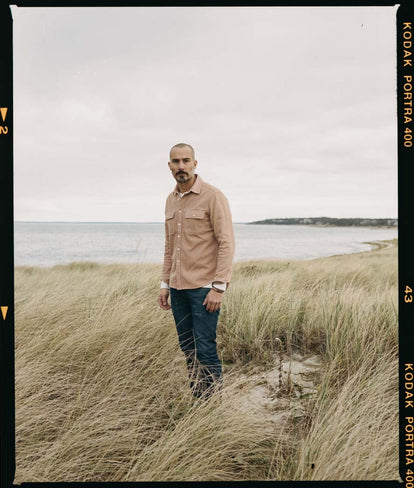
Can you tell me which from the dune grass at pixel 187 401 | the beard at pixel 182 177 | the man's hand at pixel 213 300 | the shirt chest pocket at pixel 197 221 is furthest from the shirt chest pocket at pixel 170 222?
the dune grass at pixel 187 401

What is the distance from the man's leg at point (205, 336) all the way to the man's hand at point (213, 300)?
74 millimetres

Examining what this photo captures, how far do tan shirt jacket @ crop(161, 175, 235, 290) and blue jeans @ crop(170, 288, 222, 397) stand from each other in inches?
4.0

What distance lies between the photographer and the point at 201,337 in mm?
2469

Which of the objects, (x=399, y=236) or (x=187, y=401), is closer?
(x=399, y=236)

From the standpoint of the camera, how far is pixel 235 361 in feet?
10.5

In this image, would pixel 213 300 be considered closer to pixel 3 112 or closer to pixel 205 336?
pixel 205 336

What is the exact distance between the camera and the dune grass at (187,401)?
6.40 feet

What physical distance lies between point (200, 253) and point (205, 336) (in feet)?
2.07

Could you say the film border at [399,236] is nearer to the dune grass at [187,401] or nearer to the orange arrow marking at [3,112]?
the orange arrow marking at [3,112]

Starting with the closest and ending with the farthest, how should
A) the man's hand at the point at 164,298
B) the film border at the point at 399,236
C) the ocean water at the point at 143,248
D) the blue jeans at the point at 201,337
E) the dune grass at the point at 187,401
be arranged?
the film border at the point at 399,236, the dune grass at the point at 187,401, the blue jeans at the point at 201,337, the man's hand at the point at 164,298, the ocean water at the point at 143,248

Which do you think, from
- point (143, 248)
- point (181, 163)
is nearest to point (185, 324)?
point (181, 163)

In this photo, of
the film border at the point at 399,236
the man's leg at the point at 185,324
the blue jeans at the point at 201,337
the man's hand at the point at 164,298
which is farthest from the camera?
the man's hand at the point at 164,298

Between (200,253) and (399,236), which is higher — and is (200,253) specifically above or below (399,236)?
below

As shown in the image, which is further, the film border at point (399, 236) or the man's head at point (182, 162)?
the man's head at point (182, 162)
